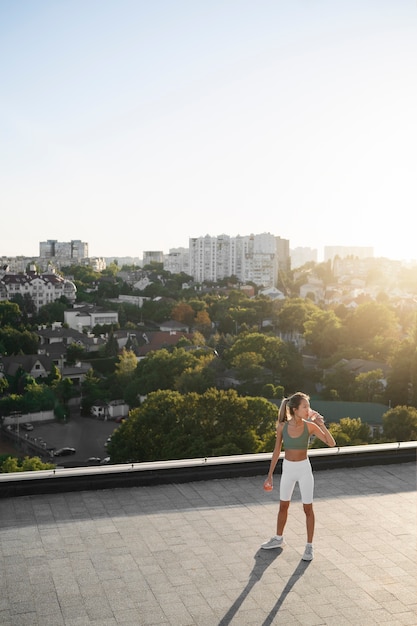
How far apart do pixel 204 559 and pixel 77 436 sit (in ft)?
72.6

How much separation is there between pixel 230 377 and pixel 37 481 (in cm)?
2551

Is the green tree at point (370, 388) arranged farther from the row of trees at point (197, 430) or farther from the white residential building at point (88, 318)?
the white residential building at point (88, 318)

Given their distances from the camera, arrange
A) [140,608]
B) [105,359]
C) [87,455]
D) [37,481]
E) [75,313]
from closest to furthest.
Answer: [140,608], [37,481], [87,455], [105,359], [75,313]

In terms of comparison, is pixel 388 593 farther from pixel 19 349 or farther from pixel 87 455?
pixel 19 349

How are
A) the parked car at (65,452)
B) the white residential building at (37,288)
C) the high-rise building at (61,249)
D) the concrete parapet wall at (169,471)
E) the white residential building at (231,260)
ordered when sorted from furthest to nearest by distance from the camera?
the high-rise building at (61,249)
the white residential building at (231,260)
the white residential building at (37,288)
the parked car at (65,452)
the concrete parapet wall at (169,471)

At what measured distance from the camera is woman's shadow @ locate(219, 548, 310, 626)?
3297 mm

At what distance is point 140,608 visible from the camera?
335 cm

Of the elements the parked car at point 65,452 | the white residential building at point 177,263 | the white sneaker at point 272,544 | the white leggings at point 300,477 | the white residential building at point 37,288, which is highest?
the white residential building at point 177,263

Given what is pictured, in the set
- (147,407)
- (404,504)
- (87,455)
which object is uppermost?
(404,504)

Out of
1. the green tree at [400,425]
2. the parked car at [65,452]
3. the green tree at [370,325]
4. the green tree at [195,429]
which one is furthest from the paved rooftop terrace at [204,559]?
the green tree at [370,325]

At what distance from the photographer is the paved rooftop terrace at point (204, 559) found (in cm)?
334

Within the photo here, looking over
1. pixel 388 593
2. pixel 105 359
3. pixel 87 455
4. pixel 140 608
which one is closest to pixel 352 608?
pixel 388 593

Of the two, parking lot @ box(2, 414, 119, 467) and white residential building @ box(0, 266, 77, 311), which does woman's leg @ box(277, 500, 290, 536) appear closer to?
parking lot @ box(2, 414, 119, 467)

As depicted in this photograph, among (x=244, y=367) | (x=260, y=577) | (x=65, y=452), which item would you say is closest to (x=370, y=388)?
(x=244, y=367)
